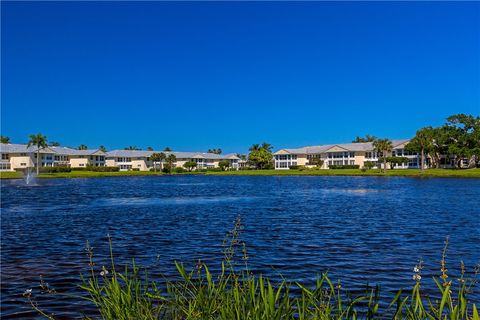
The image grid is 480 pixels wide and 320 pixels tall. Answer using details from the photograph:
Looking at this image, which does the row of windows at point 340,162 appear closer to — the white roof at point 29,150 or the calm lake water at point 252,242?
the white roof at point 29,150

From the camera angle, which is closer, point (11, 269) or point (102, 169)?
point (11, 269)

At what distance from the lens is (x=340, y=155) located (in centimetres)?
15438

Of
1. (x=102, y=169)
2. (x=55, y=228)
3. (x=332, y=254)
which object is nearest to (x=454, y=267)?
(x=332, y=254)

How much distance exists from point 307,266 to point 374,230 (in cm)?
973

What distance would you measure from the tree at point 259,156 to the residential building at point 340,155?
39.2 feet

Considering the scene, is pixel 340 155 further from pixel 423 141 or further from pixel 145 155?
pixel 145 155

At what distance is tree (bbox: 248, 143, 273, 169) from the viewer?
158500 mm

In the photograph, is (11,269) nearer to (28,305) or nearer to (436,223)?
(28,305)

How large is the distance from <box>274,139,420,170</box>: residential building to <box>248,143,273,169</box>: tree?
39.2ft

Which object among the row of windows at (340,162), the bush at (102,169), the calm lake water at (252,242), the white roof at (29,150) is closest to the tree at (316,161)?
the row of windows at (340,162)

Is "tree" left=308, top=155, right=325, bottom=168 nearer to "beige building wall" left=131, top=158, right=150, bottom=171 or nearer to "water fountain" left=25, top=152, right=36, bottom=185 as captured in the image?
"beige building wall" left=131, top=158, right=150, bottom=171

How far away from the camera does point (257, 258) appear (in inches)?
627

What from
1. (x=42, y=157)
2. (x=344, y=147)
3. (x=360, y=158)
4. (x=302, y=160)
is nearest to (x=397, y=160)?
(x=360, y=158)

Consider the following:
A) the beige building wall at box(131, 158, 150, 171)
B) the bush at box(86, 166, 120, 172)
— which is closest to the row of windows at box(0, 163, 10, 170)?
the bush at box(86, 166, 120, 172)
